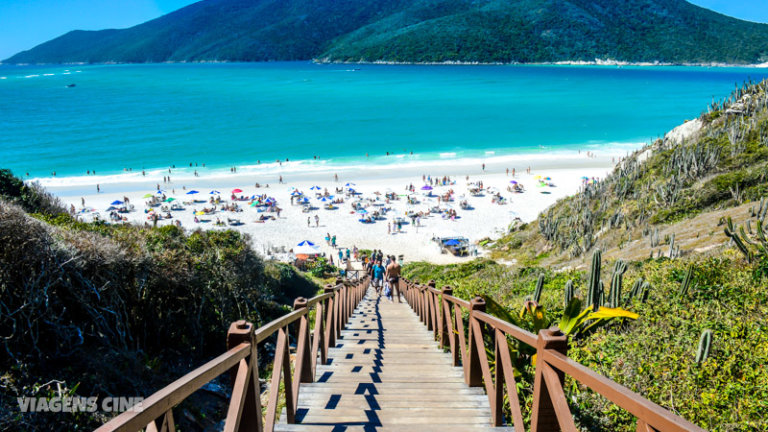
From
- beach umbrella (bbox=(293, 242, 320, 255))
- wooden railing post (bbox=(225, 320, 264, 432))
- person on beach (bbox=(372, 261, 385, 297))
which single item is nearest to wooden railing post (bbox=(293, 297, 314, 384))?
wooden railing post (bbox=(225, 320, 264, 432))

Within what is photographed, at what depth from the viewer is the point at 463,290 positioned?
9.73 metres

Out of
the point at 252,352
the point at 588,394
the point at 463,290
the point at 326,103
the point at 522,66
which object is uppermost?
the point at 522,66

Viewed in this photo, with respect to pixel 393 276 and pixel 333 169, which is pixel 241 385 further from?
pixel 333 169

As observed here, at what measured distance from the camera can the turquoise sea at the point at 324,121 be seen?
5241cm

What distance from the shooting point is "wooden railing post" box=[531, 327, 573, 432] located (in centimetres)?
235

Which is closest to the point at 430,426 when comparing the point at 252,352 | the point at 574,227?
the point at 252,352

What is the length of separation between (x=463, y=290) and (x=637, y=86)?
459 ft

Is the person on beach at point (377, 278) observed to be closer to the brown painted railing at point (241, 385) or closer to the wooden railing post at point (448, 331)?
the wooden railing post at point (448, 331)

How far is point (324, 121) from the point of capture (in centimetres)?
7412

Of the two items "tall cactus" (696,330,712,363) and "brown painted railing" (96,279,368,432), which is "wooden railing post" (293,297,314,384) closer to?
"brown painted railing" (96,279,368,432)

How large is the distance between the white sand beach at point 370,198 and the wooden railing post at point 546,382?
22085mm

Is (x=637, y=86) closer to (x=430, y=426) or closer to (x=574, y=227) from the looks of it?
(x=574, y=227)

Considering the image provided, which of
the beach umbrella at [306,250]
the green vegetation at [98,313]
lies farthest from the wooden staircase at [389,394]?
the beach umbrella at [306,250]

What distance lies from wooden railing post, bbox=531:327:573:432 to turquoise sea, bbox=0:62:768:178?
28.3m
